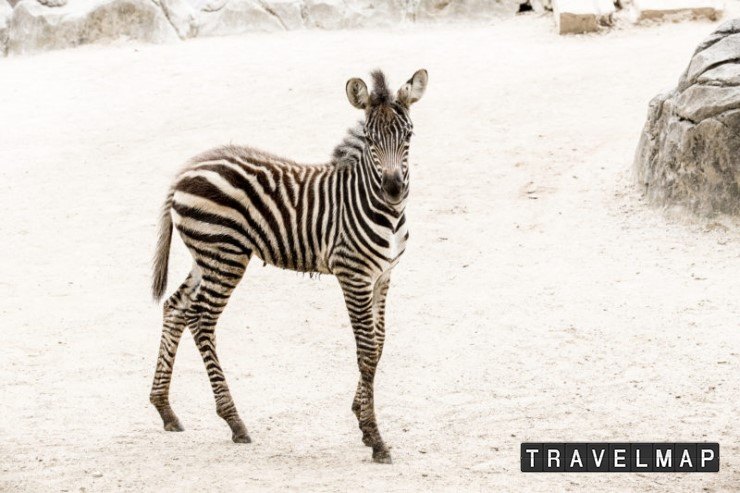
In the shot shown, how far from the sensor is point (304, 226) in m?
7.03

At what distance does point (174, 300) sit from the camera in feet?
23.6

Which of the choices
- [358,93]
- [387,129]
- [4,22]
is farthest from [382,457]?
[4,22]

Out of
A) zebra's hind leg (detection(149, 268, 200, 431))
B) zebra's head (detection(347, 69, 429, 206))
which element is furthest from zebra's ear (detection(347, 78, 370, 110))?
zebra's hind leg (detection(149, 268, 200, 431))

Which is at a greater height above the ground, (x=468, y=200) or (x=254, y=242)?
(x=254, y=242)

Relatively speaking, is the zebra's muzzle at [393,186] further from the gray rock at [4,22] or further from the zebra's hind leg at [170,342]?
the gray rock at [4,22]

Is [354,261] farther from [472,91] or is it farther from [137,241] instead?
[472,91]

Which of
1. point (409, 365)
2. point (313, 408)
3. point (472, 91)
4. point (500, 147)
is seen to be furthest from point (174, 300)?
point (472, 91)

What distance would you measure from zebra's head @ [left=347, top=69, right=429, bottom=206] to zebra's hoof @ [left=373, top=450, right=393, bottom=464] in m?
1.55

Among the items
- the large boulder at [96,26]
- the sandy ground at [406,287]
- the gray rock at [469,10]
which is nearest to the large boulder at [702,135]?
the sandy ground at [406,287]

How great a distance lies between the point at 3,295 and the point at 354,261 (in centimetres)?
491

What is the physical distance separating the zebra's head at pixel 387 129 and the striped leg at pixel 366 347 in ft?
1.92

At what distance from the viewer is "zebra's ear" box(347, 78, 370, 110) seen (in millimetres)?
6675

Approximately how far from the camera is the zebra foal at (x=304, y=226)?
22.0 feet

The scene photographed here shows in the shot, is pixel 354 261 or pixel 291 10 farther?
pixel 291 10
